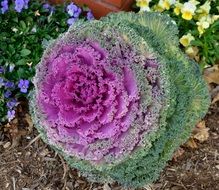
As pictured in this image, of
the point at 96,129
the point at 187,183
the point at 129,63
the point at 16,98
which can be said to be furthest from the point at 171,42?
the point at 16,98

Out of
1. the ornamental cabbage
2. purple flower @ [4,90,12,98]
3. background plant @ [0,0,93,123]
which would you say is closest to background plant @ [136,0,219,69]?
background plant @ [0,0,93,123]

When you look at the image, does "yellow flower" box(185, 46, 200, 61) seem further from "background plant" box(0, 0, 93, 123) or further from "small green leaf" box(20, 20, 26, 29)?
"small green leaf" box(20, 20, 26, 29)

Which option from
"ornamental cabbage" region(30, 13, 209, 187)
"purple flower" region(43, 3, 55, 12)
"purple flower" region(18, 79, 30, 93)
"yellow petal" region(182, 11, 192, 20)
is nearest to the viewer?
"ornamental cabbage" region(30, 13, 209, 187)

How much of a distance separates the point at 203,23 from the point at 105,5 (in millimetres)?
578

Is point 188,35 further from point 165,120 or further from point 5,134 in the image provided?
point 5,134

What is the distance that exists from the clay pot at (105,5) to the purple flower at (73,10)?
122 mm

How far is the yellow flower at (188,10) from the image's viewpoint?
3291 mm

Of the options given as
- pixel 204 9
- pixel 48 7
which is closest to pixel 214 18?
pixel 204 9

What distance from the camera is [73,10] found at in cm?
336

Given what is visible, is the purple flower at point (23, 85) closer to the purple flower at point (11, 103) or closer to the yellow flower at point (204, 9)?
the purple flower at point (11, 103)

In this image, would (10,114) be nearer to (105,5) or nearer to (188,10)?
(105,5)

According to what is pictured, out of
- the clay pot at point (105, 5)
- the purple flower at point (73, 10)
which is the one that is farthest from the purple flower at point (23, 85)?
the clay pot at point (105, 5)

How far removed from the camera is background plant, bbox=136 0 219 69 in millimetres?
3320

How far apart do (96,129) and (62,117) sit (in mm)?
159
